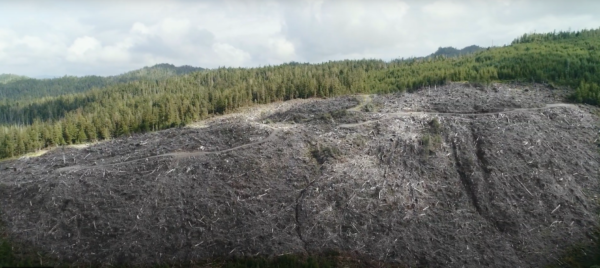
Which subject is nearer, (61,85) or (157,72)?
(61,85)

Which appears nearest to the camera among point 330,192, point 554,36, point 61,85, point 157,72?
point 330,192

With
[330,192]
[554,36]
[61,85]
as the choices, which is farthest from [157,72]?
[330,192]

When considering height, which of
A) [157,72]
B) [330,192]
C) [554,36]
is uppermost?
[157,72]

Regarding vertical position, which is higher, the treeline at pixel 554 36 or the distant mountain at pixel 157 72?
the distant mountain at pixel 157 72

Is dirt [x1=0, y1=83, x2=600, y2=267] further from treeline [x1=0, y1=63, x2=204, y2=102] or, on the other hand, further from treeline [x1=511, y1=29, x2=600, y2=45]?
treeline [x1=0, y1=63, x2=204, y2=102]

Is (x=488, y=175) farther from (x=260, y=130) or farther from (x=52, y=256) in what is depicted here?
(x=52, y=256)

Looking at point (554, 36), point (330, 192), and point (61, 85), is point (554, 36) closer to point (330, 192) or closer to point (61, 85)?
point (330, 192)

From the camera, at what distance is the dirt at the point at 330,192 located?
14.4 m

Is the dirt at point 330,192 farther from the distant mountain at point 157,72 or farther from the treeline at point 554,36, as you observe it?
the distant mountain at point 157,72

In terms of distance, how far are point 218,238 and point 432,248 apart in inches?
330

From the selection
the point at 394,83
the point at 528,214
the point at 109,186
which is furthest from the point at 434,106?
the point at 109,186

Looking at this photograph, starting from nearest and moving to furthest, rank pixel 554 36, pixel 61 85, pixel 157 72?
pixel 554 36, pixel 61 85, pixel 157 72

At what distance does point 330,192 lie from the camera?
16.6m

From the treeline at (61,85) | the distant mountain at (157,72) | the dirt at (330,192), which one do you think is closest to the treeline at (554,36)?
the dirt at (330,192)
